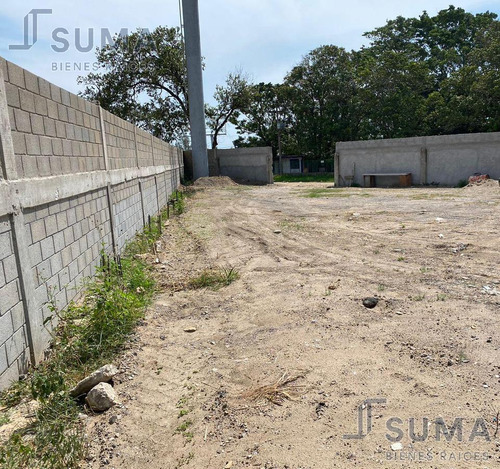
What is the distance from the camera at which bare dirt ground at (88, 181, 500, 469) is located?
2346 mm

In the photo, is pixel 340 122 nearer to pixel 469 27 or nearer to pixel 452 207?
pixel 469 27

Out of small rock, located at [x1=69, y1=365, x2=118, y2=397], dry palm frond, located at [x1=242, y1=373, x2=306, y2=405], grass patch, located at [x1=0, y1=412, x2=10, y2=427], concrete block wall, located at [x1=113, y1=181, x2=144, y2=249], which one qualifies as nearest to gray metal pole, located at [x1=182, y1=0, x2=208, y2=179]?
concrete block wall, located at [x1=113, y1=181, x2=144, y2=249]

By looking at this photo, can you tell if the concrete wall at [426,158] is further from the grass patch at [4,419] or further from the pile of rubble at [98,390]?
the grass patch at [4,419]

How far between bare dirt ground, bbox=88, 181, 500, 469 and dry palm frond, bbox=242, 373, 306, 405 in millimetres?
17

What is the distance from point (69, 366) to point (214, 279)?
101 inches

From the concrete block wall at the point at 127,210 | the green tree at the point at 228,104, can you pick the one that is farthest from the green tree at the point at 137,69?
the concrete block wall at the point at 127,210

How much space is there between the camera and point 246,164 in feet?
84.1

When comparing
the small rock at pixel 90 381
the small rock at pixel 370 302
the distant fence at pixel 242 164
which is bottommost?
the small rock at pixel 370 302

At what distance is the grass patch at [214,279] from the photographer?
555 centimetres

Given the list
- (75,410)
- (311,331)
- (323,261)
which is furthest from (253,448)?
(323,261)

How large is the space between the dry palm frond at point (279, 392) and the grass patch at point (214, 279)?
2.54 metres

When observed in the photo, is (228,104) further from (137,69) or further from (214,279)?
(214,279)

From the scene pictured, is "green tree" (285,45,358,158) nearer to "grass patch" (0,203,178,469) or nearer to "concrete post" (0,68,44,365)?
"grass patch" (0,203,178,469)

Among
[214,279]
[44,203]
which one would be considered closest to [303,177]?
[214,279]
